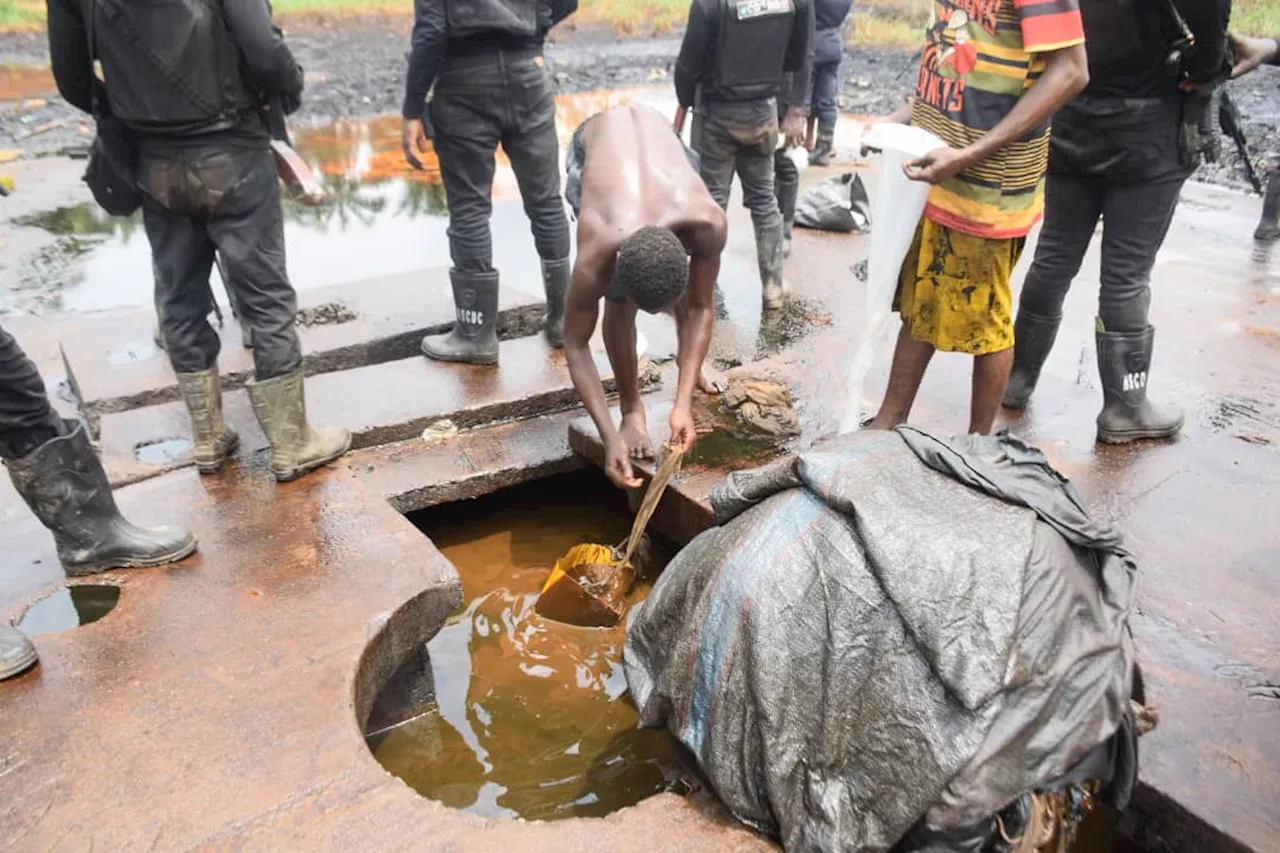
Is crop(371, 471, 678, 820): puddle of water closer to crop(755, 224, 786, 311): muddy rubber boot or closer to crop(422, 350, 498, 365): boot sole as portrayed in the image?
crop(422, 350, 498, 365): boot sole

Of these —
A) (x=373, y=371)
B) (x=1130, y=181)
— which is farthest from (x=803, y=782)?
(x=373, y=371)

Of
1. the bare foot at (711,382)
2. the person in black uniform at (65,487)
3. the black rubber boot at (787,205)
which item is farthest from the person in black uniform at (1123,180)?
the person in black uniform at (65,487)

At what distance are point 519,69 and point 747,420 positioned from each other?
1772 millimetres

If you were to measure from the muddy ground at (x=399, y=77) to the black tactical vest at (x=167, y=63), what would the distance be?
7888mm

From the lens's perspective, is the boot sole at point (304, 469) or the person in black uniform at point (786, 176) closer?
the boot sole at point (304, 469)

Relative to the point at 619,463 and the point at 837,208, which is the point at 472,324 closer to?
the point at 619,463

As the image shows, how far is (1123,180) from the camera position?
3342 mm

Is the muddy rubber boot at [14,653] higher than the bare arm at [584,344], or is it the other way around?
the bare arm at [584,344]

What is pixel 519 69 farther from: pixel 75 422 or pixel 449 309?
pixel 75 422

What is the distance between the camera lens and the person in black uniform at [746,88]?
16.1ft

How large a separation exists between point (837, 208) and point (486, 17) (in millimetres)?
3526

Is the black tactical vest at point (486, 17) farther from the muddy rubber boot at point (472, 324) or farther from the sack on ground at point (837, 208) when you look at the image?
the sack on ground at point (837, 208)

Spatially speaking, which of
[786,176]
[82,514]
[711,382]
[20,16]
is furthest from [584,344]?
[20,16]

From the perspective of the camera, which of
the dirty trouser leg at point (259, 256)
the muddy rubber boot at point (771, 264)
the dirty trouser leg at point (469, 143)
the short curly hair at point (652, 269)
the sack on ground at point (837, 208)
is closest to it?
the short curly hair at point (652, 269)
